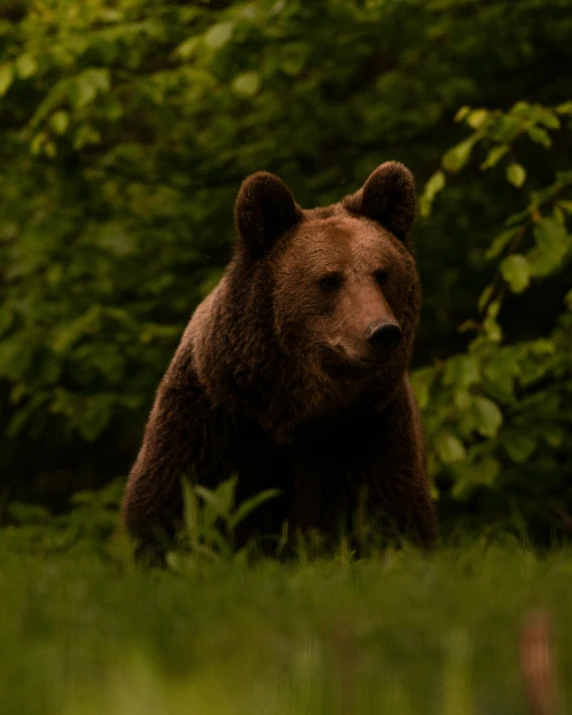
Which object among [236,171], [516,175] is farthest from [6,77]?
[516,175]

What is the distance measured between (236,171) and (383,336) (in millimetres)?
4689

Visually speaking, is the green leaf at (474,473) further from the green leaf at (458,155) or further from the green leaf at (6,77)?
the green leaf at (6,77)

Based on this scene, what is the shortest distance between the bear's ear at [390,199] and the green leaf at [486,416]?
51.9 inches

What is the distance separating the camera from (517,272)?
6.00 meters

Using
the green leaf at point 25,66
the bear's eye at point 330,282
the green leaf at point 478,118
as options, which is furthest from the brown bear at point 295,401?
the green leaf at point 25,66

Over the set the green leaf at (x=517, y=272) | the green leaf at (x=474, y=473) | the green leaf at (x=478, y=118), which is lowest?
the green leaf at (x=474, y=473)

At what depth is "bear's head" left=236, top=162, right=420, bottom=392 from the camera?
462cm

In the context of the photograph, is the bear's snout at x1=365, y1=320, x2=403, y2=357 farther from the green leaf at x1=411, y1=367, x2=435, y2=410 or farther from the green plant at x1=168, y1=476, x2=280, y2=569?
the green leaf at x1=411, y1=367, x2=435, y2=410

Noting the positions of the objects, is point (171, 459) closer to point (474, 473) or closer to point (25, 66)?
point (474, 473)

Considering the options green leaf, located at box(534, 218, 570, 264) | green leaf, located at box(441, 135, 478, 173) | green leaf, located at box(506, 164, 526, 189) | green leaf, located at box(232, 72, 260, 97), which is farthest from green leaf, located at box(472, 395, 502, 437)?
green leaf, located at box(232, 72, 260, 97)

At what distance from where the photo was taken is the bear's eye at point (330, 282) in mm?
4812

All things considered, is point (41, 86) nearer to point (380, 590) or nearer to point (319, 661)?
point (380, 590)

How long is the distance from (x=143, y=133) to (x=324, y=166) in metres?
2.70

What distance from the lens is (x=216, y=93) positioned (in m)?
8.91
